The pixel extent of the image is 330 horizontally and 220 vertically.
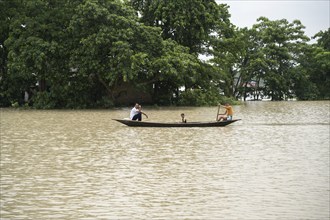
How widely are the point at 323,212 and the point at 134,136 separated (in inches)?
427

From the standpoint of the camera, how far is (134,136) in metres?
17.8

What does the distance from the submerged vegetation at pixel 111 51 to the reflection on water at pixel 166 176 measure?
16.3 meters

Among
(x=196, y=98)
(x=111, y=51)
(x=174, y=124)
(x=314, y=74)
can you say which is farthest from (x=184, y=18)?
(x=314, y=74)

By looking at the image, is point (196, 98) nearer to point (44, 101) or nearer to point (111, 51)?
point (111, 51)

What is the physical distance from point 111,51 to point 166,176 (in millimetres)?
23742

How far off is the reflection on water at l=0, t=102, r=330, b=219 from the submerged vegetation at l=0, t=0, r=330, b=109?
53.5 feet

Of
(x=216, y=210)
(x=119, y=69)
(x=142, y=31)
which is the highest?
(x=142, y=31)

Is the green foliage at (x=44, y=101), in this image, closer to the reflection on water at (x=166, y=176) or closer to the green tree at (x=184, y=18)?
the green tree at (x=184, y=18)

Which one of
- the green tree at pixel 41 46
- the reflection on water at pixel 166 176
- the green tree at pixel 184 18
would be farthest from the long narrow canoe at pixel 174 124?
the green tree at pixel 184 18

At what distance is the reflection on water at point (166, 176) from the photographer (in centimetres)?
769

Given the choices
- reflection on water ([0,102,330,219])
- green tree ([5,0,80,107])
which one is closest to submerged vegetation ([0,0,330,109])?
green tree ([5,0,80,107])

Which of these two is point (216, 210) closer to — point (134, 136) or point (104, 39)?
point (134, 136)

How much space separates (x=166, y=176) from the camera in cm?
1019

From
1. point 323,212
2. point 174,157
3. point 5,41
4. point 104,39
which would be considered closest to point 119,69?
point 104,39
